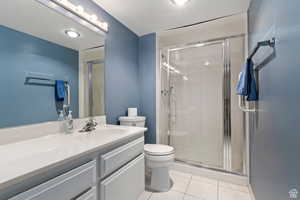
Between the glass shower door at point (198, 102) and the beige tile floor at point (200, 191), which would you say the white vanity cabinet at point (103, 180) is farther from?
the glass shower door at point (198, 102)

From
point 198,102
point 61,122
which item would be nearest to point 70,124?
point 61,122

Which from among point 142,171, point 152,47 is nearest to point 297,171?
point 142,171

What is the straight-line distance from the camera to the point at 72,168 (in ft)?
2.65

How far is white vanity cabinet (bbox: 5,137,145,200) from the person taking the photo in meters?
0.70

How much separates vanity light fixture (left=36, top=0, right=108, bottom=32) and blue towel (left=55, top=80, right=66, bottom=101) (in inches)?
25.2

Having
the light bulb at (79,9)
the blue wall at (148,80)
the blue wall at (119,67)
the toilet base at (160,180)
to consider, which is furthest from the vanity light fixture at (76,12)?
the toilet base at (160,180)

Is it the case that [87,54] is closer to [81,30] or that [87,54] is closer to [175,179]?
[81,30]

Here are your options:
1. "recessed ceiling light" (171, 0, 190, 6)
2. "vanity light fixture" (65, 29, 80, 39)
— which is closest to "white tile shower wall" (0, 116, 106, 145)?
"vanity light fixture" (65, 29, 80, 39)

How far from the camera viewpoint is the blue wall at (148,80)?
232 centimetres

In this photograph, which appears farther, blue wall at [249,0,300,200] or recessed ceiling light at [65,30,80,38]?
recessed ceiling light at [65,30,80,38]

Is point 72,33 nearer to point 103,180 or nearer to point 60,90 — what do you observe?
point 60,90

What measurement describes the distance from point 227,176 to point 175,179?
2.33 ft

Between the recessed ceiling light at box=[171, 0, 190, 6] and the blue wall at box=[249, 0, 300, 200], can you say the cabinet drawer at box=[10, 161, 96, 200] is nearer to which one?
the blue wall at box=[249, 0, 300, 200]

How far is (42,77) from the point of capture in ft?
3.78
